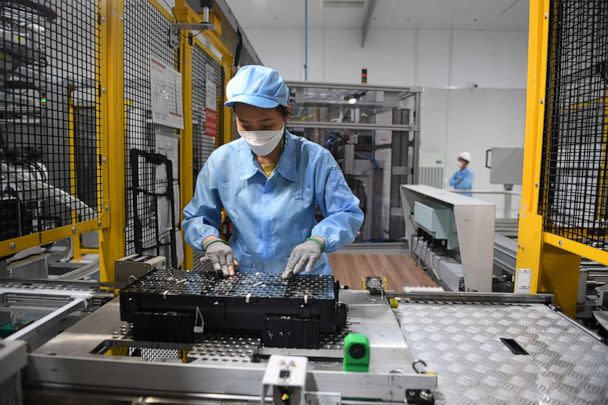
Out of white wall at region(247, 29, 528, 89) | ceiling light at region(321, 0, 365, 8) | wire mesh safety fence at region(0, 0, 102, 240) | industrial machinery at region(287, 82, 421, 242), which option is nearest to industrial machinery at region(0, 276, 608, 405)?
wire mesh safety fence at region(0, 0, 102, 240)

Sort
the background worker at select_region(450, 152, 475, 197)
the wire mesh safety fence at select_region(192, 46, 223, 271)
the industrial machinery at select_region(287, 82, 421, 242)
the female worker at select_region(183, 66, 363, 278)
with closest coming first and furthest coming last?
the female worker at select_region(183, 66, 363, 278) → the wire mesh safety fence at select_region(192, 46, 223, 271) → the industrial machinery at select_region(287, 82, 421, 242) → the background worker at select_region(450, 152, 475, 197)

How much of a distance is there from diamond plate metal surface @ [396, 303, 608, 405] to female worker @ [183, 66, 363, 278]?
503 mm

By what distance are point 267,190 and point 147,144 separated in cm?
70

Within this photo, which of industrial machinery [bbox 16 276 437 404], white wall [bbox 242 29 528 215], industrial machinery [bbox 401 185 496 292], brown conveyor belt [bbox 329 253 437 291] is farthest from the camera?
white wall [bbox 242 29 528 215]

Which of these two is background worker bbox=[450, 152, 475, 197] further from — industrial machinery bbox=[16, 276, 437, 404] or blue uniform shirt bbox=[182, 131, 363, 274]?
industrial machinery bbox=[16, 276, 437, 404]

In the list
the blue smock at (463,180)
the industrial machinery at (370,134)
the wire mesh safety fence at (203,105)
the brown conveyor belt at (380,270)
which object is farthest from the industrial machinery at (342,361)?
the blue smock at (463,180)

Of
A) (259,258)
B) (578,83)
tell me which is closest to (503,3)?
(578,83)

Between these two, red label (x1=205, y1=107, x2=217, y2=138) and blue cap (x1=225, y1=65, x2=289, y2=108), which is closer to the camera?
blue cap (x1=225, y1=65, x2=289, y2=108)

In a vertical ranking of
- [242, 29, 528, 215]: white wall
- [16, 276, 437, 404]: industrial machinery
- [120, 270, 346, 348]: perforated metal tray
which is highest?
[242, 29, 528, 215]: white wall

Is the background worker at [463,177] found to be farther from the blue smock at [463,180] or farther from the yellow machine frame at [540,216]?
the yellow machine frame at [540,216]

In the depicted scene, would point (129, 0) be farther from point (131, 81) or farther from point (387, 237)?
point (387, 237)

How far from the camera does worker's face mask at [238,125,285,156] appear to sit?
5.29 feet

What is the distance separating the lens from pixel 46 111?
134cm

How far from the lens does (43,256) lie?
2312mm
